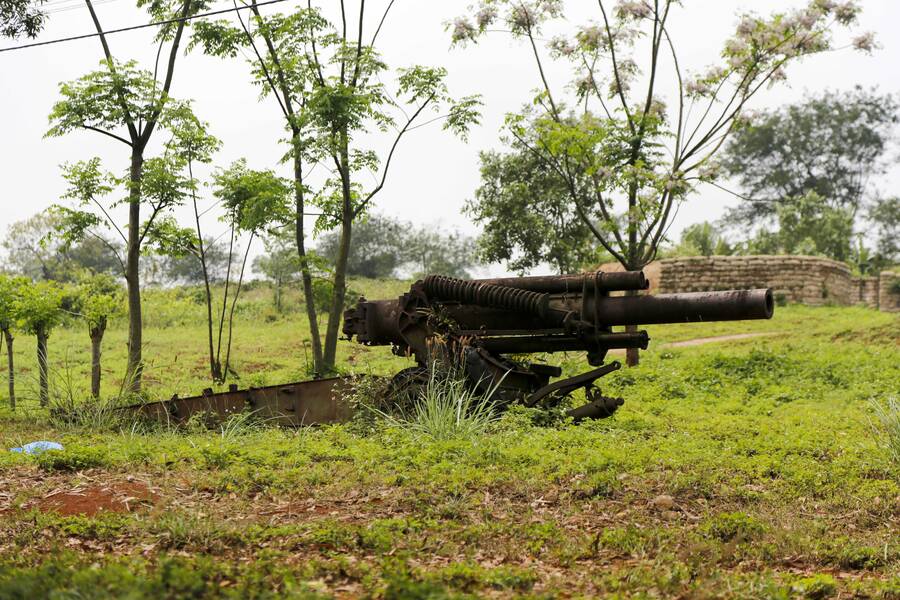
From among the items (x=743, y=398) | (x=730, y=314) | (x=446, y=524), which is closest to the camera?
(x=446, y=524)

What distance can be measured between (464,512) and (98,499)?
2408 millimetres

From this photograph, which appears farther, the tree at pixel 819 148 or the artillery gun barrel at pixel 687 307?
the tree at pixel 819 148

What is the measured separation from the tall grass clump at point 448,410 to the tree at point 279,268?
16.7 m

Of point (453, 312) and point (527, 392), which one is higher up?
point (453, 312)

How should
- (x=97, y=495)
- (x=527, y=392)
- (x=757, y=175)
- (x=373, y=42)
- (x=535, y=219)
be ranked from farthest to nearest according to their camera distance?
(x=757, y=175) → (x=535, y=219) → (x=373, y=42) → (x=527, y=392) → (x=97, y=495)

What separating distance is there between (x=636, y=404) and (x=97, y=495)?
25.0ft

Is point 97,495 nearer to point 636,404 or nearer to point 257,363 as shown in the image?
point 636,404

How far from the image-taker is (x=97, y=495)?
634 centimetres

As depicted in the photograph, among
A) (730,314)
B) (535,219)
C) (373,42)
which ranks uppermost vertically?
(373,42)

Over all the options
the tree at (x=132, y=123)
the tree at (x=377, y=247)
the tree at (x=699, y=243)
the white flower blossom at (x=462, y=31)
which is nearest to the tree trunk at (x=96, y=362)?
the tree at (x=132, y=123)

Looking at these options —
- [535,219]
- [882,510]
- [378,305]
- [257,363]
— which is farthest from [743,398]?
[535,219]

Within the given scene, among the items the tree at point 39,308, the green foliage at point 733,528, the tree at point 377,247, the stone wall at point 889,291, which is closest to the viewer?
the green foliage at point 733,528

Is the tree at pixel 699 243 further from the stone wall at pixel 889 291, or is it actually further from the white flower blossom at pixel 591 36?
the white flower blossom at pixel 591 36

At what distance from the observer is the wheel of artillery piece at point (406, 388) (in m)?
9.73
